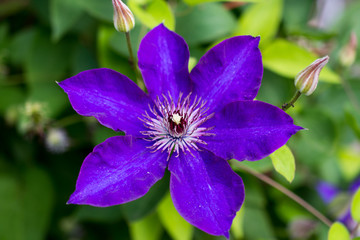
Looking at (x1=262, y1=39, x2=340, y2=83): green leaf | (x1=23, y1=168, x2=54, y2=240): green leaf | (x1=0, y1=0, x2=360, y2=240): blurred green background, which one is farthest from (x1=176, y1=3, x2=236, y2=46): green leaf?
(x1=23, y1=168, x2=54, y2=240): green leaf

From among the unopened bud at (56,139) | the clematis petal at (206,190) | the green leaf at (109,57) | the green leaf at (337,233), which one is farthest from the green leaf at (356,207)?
the unopened bud at (56,139)

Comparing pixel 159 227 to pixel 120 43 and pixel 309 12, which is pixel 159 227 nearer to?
pixel 120 43

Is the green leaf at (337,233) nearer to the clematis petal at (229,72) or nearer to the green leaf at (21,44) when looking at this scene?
the clematis petal at (229,72)

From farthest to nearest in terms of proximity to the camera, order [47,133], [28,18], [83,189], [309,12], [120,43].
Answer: [28,18], [309,12], [47,133], [120,43], [83,189]

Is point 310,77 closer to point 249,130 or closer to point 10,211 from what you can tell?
point 249,130

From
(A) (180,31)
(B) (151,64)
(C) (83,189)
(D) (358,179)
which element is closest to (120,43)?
(A) (180,31)

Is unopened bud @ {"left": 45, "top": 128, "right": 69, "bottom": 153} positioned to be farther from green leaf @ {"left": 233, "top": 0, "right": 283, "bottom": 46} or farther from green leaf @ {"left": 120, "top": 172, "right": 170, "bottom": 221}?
green leaf @ {"left": 233, "top": 0, "right": 283, "bottom": 46}
